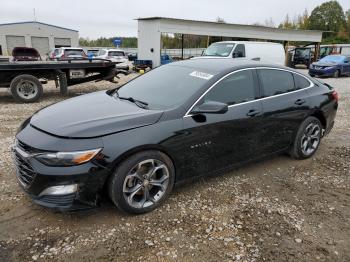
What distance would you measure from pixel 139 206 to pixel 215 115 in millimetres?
1318

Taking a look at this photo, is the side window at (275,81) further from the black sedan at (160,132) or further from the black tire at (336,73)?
the black tire at (336,73)

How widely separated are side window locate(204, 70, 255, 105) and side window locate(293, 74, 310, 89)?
1003mm

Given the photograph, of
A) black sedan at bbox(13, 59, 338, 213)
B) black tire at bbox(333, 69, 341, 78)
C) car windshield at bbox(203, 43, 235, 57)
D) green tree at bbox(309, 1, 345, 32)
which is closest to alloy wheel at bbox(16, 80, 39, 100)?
black sedan at bbox(13, 59, 338, 213)

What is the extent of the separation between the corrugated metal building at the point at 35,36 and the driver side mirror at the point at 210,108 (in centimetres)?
4514

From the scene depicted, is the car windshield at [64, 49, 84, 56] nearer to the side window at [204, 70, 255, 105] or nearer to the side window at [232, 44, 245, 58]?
the side window at [232, 44, 245, 58]

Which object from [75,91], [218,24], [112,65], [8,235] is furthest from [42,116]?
[218,24]

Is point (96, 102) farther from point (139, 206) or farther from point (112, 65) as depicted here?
point (112, 65)

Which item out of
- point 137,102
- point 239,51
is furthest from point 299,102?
point 239,51

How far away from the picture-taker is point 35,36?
45719mm

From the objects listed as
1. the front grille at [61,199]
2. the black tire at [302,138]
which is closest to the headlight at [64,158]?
the front grille at [61,199]

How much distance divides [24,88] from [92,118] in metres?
6.80

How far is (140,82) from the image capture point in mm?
4285

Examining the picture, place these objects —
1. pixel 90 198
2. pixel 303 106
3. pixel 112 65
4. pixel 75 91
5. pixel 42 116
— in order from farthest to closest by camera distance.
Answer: pixel 75 91
pixel 112 65
pixel 303 106
pixel 42 116
pixel 90 198

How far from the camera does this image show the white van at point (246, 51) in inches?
538
